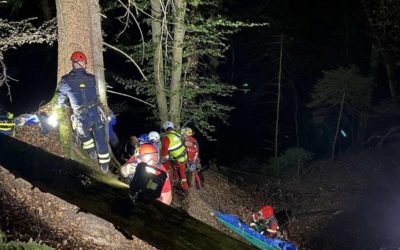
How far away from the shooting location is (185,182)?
37.2 feet

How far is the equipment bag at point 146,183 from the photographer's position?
454 centimetres

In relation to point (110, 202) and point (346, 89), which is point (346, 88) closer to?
point (346, 89)

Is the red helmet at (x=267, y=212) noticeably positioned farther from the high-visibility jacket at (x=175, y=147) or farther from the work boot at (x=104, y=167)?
the work boot at (x=104, y=167)

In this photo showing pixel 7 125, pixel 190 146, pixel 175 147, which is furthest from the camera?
pixel 190 146

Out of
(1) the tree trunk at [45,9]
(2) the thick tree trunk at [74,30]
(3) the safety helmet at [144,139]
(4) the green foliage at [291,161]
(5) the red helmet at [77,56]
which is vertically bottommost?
(4) the green foliage at [291,161]

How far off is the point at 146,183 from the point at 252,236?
7570mm

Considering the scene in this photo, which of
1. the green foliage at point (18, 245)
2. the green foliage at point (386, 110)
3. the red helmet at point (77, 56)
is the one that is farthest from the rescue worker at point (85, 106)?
the green foliage at point (386, 110)

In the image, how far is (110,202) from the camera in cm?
444

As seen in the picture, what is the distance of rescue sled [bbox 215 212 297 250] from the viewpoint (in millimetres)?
10992

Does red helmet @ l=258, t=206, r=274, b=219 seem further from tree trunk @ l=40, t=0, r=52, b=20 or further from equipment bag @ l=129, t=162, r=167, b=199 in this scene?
tree trunk @ l=40, t=0, r=52, b=20

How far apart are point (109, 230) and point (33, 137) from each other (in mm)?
2608

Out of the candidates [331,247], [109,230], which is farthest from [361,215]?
[109,230]

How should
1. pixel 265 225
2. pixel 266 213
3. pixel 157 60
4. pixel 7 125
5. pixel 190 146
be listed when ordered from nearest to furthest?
pixel 7 125 → pixel 266 213 → pixel 265 225 → pixel 190 146 → pixel 157 60

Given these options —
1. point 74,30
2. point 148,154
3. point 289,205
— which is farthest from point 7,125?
point 289,205
